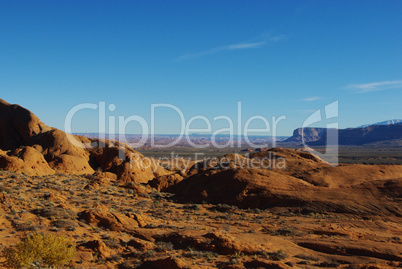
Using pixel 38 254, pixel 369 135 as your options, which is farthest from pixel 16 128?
pixel 369 135

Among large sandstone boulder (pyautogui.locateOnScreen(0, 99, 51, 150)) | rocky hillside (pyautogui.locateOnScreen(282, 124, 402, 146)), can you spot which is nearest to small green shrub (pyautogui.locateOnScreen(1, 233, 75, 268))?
large sandstone boulder (pyautogui.locateOnScreen(0, 99, 51, 150))

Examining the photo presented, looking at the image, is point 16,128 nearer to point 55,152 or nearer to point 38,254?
point 55,152

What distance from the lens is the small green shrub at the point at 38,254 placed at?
8117 mm

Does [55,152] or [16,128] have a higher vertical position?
[16,128]

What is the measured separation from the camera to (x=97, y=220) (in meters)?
13.7

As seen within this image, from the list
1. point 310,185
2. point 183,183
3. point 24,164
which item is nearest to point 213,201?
point 183,183

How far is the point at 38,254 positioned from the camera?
336 inches

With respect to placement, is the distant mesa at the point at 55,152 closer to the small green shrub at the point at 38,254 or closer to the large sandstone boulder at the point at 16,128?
the large sandstone boulder at the point at 16,128

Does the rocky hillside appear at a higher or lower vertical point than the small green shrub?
higher

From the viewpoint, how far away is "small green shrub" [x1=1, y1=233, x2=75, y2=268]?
8117 mm

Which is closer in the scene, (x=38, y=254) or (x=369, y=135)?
(x=38, y=254)

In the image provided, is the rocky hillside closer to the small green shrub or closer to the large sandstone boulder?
the large sandstone boulder

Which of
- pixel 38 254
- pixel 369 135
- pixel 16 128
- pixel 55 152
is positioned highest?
pixel 16 128

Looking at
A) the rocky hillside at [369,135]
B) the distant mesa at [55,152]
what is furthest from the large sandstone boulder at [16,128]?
the rocky hillside at [369,135]
